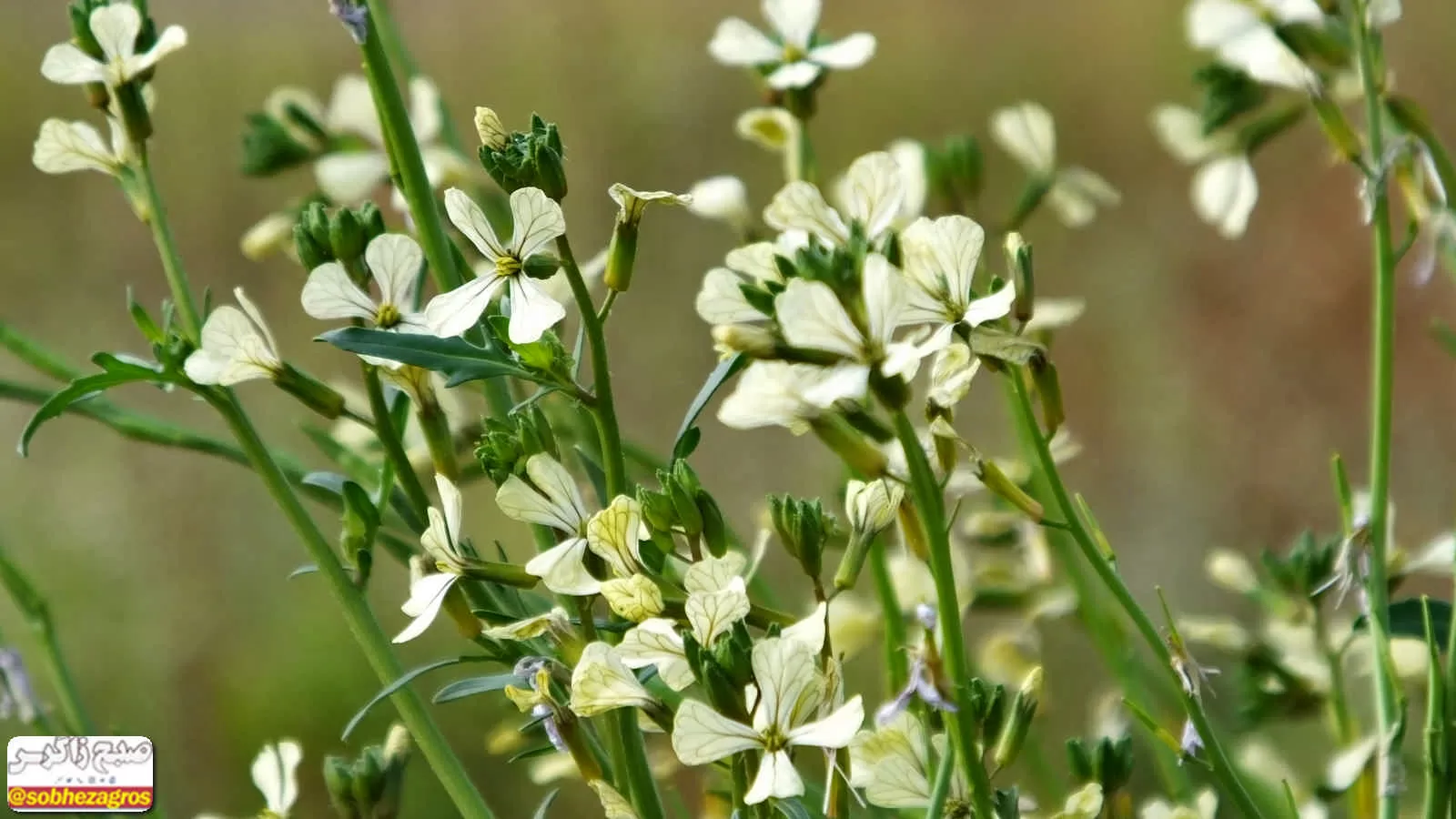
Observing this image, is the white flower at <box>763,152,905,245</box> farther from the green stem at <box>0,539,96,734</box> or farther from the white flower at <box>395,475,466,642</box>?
the green stem at <box>0,539,96,734</box>

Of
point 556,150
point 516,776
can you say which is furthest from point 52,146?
point 516,776

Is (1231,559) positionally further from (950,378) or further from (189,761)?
(189,761)

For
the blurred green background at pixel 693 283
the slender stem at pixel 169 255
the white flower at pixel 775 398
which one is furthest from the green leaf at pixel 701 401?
the blurred green background at pixel 693 283

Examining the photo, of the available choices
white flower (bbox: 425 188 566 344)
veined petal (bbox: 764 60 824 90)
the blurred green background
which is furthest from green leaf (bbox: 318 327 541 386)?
the blurred green background

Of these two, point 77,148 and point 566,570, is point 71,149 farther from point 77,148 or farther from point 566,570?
point 566,570

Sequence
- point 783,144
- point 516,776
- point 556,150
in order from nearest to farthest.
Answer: point 556,150, point 783,144, point 516,776

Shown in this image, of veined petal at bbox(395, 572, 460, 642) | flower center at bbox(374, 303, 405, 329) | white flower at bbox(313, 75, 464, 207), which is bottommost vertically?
veined petal at bbox(395, 572, 460, 642)

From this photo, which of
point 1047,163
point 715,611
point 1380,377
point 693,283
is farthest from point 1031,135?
point 693,283

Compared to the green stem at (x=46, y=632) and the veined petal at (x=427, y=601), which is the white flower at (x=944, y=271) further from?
the green stem at (x=46, y=632)
